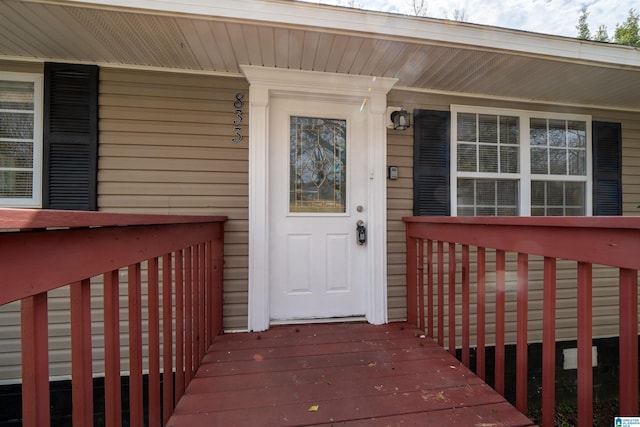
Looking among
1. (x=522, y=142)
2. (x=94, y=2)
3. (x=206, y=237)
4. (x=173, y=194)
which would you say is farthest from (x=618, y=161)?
(x=94, y=2)

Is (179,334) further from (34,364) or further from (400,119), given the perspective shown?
(400,119)

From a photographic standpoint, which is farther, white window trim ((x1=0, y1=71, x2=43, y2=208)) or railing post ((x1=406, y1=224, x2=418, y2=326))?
railing post ((x1=406, y1=224, x2=418, y2=326))

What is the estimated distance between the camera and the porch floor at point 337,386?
1291 mm

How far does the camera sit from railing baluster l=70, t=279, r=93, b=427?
2.64 ft

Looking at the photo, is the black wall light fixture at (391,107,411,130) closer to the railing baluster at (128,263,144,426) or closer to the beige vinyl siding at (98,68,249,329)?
the beige vinyl siding at (98,68,249,329)

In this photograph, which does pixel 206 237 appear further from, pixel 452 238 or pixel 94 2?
pixel 452 238

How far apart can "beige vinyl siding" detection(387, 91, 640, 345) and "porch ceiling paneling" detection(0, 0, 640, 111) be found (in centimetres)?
24

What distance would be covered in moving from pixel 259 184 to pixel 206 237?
631mm

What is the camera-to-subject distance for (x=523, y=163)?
2.76 meters

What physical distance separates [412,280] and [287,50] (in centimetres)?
205

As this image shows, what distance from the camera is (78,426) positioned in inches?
32.0

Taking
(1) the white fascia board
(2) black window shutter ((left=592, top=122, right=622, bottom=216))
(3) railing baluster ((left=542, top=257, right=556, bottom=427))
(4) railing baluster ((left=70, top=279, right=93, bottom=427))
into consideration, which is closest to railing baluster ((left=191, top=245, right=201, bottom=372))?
(4) railing baluster ((left=70, top=279, right=93, bottom=427))

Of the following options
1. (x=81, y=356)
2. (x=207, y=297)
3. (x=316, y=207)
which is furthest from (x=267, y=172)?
(x=81, y=356)

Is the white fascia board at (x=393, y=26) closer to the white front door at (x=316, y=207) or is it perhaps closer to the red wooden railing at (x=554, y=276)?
the white front door at (x=316, y=207)
